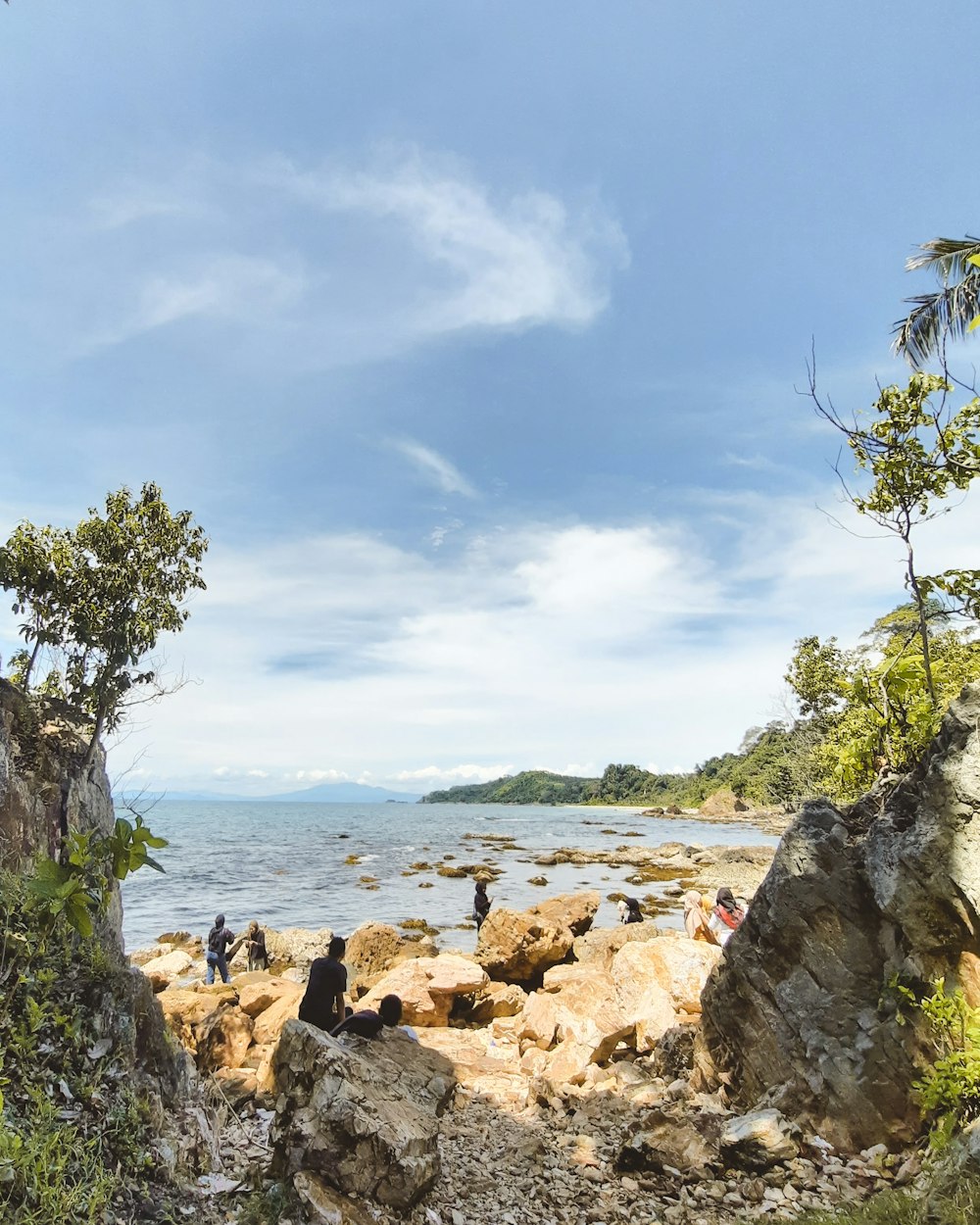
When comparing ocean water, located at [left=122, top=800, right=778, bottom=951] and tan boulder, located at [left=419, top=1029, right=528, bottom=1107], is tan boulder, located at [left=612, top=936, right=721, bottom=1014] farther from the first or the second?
ocean water, located at [left=122, top=800, right=778, bottom=951]

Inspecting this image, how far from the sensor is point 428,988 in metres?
13.1

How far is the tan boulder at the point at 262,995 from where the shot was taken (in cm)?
1300

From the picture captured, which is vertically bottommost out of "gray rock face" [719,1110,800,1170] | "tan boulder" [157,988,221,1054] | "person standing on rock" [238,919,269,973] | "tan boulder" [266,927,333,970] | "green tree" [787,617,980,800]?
"tan boulder" [266,927,333,970]

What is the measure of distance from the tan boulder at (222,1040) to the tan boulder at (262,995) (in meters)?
1.43

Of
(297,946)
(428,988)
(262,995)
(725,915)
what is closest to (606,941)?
(725,915)

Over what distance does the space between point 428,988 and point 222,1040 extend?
400 centimetres

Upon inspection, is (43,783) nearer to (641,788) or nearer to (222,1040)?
(222,1040)

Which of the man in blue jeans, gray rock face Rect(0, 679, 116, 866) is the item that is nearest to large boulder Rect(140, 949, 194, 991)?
the man in blue jeans

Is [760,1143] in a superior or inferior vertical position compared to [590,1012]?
superior

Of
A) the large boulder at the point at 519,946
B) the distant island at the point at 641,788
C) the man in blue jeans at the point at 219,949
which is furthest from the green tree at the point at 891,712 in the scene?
the distant island at the point at 641,788

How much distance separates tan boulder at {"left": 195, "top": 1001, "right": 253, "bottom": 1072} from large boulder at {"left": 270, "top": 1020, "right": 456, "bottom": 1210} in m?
6.50

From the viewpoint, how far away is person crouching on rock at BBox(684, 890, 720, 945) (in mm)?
15318

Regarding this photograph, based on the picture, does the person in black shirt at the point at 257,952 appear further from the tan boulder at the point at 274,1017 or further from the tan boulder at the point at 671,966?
the tan boulder at the point at 671,966

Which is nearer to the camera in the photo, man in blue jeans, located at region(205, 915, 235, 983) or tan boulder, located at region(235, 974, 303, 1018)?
tan boulder, located at region(235, 974, 303, 1018)
